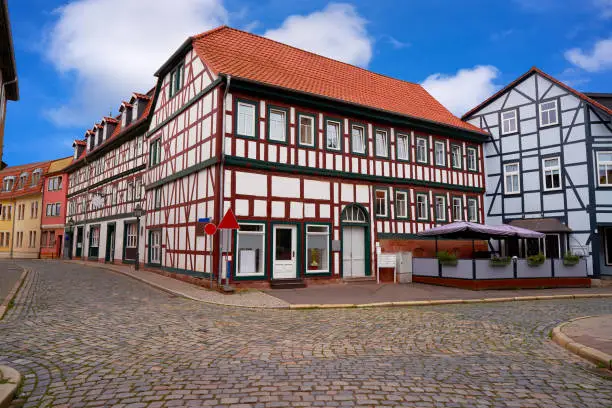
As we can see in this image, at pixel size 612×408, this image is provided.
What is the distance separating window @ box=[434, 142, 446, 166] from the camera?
2234 cm

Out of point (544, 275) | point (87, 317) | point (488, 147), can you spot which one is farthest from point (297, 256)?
point (488, 147)

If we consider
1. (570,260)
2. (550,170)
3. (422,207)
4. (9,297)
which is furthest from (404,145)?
(9,297)

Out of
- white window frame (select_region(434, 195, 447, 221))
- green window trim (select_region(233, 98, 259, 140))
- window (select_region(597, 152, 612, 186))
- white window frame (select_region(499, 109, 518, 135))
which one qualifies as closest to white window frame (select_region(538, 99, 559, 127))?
white window frame (select_region(499, 109, 518, 135))

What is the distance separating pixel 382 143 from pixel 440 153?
4146 mm

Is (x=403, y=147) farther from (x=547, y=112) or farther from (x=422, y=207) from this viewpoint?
(x=547, y=112)

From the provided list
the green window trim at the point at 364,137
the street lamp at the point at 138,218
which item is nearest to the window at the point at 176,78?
the street lamp at the point at 138,218

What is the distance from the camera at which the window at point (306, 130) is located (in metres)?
17.5

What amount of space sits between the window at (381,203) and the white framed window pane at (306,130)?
13.8 ft

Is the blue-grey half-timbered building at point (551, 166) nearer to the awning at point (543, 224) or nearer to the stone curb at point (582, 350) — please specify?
the awning at point (543, 224)

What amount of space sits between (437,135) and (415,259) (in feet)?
23.3

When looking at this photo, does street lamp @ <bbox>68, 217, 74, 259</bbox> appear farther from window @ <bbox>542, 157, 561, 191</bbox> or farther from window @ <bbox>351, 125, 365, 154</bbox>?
window @ <bbox>542, 157, 561, 191</bbox>

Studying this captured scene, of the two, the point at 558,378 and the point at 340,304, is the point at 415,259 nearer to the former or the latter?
the point at 340,304

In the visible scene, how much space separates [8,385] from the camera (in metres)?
4.54

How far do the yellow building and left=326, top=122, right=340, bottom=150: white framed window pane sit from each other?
3552 cm
